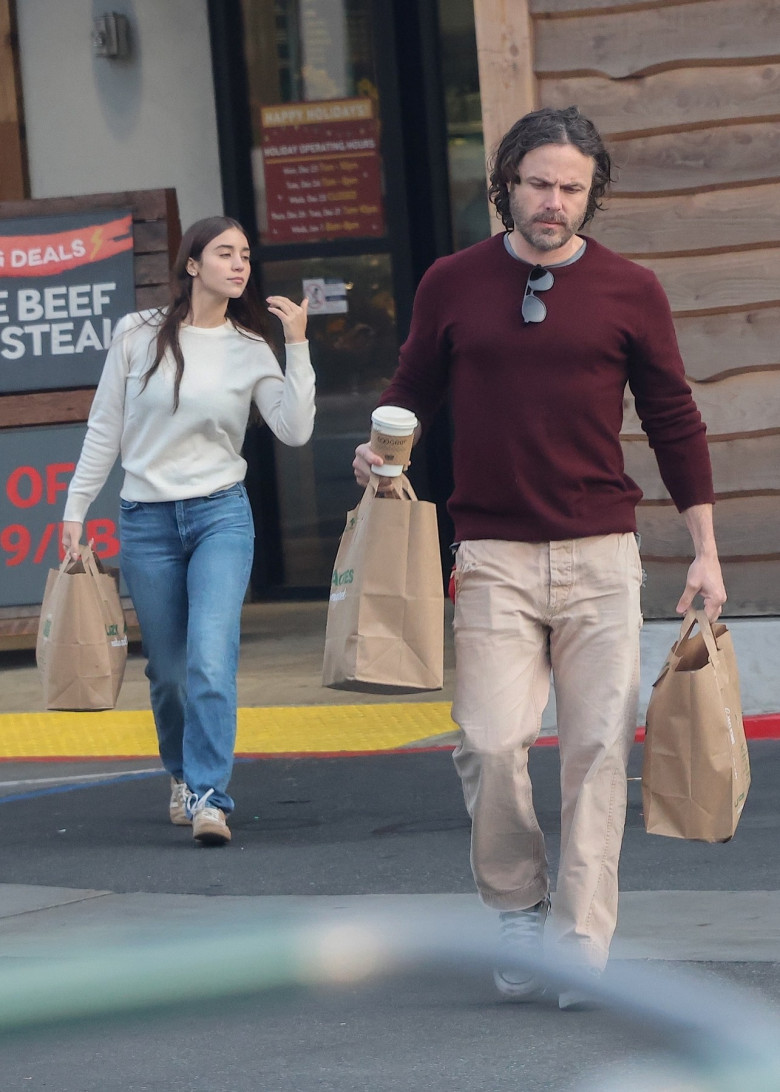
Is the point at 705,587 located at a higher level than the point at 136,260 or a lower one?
lower

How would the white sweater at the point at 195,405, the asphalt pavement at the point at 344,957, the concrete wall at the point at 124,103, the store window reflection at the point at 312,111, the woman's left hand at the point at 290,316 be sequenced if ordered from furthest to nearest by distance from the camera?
the concrete wall at the point at 124,103, the store window reflection at the point at 312,111, the white sweater at the point at 195,405, the woman's left hand at the point at 290,316, the asphalt pavement at the point at 344,957

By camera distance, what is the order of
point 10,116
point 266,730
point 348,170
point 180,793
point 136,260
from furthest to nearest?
point 10,116
point 348,170
point 136,260
point 266,730
point 180,793

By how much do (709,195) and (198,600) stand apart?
8.63 ft

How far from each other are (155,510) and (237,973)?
172 cm

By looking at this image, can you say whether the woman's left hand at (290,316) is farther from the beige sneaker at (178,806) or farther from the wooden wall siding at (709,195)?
the wooden wall siding at (709,195)

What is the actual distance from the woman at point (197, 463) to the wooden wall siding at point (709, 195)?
1.90 meters

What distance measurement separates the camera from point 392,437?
152 inches

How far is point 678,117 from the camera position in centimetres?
688

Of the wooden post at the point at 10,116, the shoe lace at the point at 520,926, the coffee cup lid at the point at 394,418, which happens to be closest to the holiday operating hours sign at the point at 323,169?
the wooden post at the point at 10,116

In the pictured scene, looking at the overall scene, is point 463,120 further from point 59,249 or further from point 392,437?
point 392,437

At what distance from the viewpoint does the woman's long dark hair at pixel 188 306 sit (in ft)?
18.2

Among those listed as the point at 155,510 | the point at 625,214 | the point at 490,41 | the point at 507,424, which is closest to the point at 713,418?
the point at 625,214

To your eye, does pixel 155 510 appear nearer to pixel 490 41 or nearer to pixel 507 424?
pixel 507 424

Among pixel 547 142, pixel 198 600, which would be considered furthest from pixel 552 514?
pixel 198 600
